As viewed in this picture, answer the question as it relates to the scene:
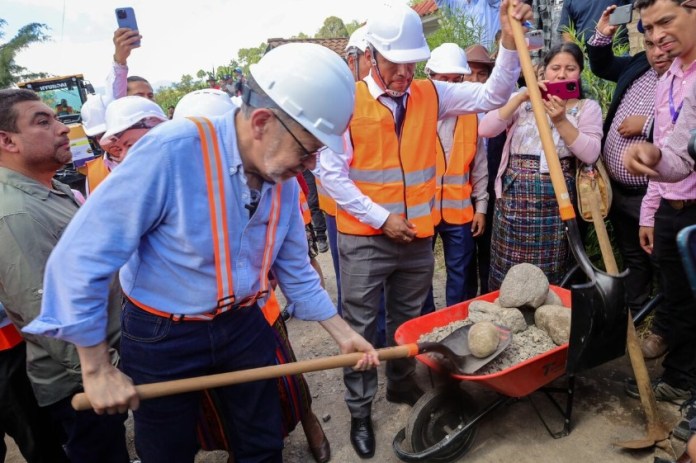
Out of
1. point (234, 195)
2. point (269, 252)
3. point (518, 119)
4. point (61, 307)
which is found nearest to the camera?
point (61, 307)

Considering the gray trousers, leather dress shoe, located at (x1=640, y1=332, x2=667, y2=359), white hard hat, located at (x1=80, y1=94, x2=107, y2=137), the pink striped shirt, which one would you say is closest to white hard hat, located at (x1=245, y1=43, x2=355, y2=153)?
the gray trousers

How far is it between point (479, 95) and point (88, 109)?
110 inches

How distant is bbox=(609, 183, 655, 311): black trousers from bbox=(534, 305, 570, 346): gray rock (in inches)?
32.5

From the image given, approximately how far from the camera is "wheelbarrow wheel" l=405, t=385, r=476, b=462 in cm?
238

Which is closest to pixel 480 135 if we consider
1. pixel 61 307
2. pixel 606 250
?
pixel 606 250

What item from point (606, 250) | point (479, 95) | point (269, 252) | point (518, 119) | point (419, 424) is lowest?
point (419, 424)

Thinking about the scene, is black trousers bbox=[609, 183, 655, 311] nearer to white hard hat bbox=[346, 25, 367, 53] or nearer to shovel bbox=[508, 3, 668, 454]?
shovel bbox=[508, 3, 668, 454]

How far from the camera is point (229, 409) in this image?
1870 millimetres

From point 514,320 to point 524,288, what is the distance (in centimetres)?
19

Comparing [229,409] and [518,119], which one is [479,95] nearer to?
[518,119]

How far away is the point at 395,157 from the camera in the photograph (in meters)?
2.49

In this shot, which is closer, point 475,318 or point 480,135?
point 475,318

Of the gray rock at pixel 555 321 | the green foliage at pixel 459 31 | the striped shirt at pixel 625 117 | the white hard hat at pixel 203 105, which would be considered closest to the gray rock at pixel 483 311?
the gray rock at pixel 555 321

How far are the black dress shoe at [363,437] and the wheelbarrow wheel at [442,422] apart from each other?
0.28 metres
